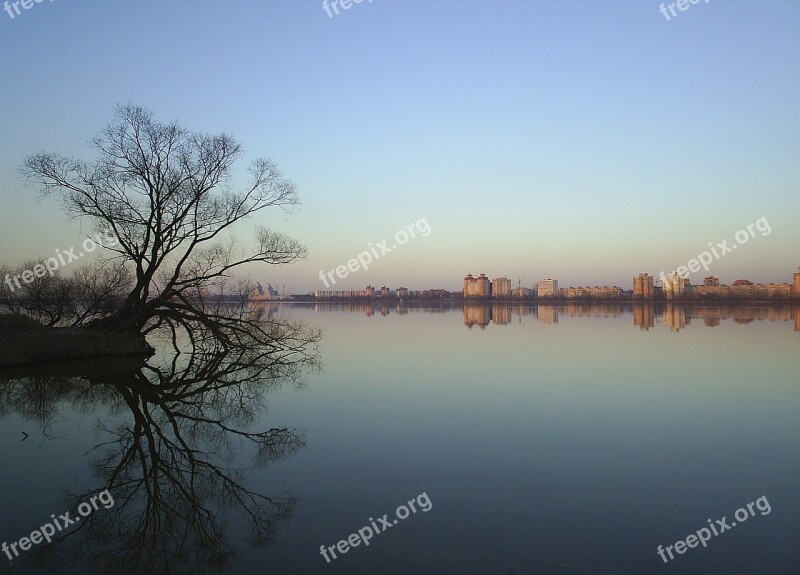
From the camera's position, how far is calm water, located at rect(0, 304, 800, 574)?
487cm

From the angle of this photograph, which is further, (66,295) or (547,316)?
(547,316)

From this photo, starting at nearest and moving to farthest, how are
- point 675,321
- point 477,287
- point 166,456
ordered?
point 166,456
point 675,321
point 477,287

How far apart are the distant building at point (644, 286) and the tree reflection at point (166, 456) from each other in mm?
144165

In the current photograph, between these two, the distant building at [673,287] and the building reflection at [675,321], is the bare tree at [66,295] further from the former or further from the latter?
the distant building at [673,287]

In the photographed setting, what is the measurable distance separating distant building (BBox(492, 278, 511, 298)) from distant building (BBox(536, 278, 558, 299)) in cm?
1000

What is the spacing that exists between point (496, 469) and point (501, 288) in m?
185

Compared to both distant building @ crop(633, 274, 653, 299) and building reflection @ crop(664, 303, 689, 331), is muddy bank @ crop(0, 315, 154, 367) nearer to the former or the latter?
building reflection @ crop(664, 303, 689, 331)

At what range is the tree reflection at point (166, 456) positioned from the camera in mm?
5070

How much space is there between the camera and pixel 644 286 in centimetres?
14500

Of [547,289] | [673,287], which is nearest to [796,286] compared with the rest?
[673,287]

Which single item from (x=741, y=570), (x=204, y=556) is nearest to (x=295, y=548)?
(x=204, y=556)

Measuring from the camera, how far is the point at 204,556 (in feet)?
16.0

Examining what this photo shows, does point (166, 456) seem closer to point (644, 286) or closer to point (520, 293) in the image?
point (644, 286)

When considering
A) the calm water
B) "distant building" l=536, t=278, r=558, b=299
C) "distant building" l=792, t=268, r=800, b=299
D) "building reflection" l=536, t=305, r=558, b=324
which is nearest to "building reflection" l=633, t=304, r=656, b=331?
"building reflection" l=536, t=305, r=558, b=324
